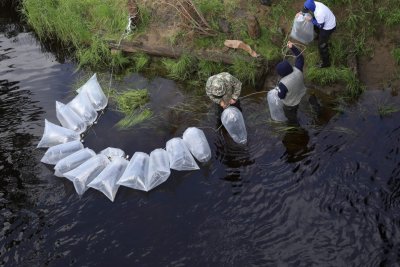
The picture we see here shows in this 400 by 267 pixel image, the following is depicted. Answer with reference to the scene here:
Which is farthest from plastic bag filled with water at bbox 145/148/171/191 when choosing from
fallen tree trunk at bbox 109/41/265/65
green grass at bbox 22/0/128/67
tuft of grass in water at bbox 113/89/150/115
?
green grass at bbox 22/0/128/67

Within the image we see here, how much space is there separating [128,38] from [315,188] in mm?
5772

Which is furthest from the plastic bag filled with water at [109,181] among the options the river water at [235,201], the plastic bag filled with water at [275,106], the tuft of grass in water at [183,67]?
the tuft of grass in water at [183,67]

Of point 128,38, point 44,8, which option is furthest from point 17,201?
A: point 44,8

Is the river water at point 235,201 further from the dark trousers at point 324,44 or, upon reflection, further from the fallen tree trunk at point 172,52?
the fallen tree trunk at point 172,52

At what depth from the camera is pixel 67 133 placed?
26.4ft

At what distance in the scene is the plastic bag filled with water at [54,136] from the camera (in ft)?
26.1

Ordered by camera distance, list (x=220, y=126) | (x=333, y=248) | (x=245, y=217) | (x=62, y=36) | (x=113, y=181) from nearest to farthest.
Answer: (x=333, y=248) < (x=245, y=217) < (x=113, y=181) < (x=220, y=126) < (x=62, y=36)

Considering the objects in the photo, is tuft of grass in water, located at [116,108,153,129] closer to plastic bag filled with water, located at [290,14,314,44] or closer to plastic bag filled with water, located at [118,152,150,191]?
plastic bag filled with water, located at [118,152,150,191]

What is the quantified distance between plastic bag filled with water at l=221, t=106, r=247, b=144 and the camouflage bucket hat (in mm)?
409

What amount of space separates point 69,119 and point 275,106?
3.94 m

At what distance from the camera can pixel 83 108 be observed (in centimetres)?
859

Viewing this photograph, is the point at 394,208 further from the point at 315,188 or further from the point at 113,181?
the point at 113,181

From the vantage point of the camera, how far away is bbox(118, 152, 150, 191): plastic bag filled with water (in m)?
6.86

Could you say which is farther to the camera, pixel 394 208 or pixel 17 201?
pixel 17 201
